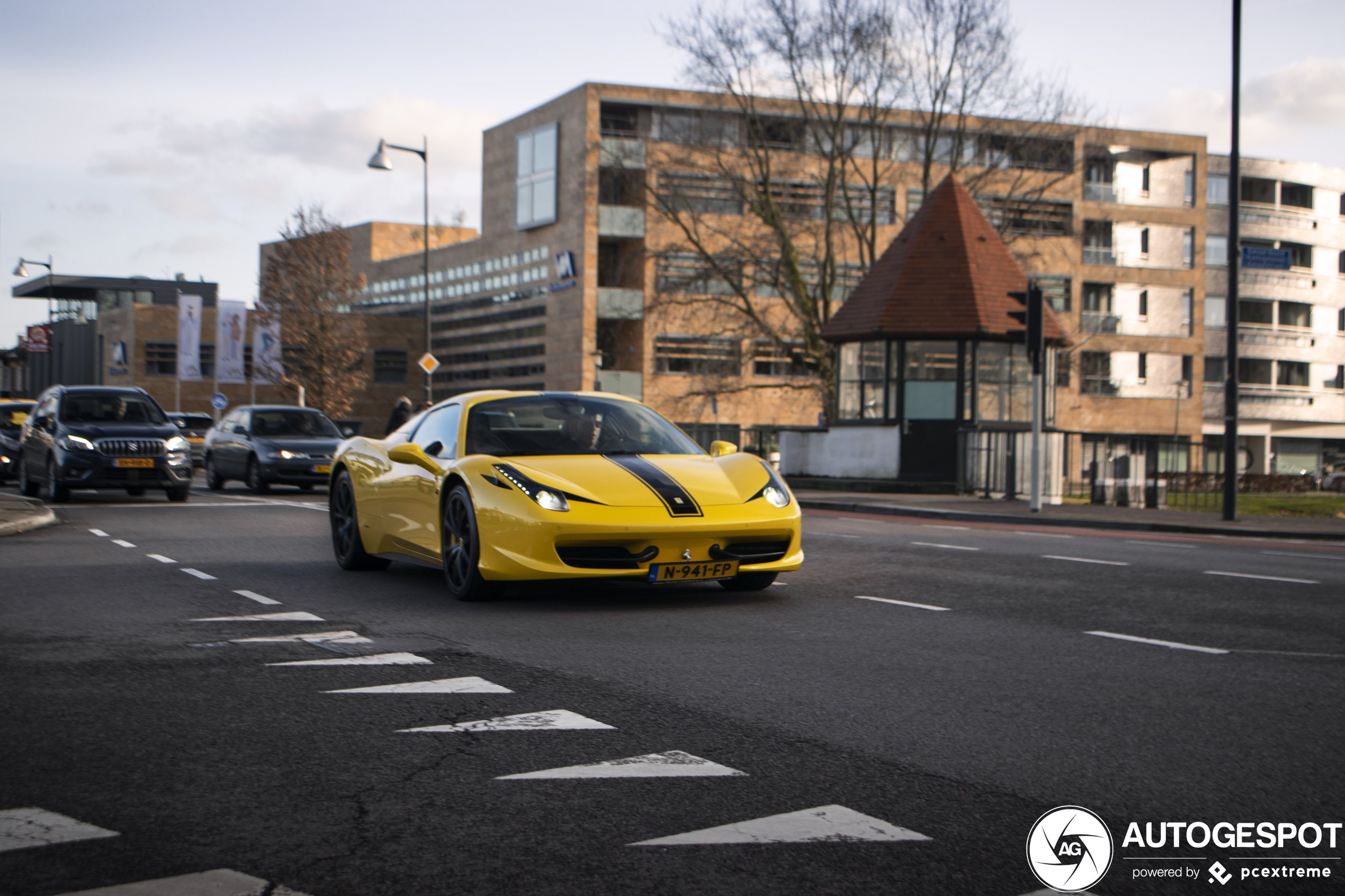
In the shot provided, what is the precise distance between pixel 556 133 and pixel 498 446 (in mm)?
62339

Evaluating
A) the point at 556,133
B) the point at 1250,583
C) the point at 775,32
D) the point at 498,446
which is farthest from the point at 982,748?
the point at 556,133

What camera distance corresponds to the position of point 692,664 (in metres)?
6.36

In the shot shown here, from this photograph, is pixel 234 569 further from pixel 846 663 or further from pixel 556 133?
pixel 556 133

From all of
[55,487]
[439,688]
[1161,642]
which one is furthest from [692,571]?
[55,487]

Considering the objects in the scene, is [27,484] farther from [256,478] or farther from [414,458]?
[414,458]

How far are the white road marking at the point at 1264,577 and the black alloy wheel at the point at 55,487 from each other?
1562cm

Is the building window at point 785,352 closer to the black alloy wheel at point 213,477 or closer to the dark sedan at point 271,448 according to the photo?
the dark sedan at point 271,448

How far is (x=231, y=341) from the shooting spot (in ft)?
213

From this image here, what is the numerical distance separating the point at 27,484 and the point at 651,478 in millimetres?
16260

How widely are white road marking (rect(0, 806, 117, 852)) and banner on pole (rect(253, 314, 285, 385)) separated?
6426 cm

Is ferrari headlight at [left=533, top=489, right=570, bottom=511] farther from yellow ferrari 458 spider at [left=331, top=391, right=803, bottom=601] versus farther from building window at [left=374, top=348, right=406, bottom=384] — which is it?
building window at [left=374, top=348, right=406, bottom=384]

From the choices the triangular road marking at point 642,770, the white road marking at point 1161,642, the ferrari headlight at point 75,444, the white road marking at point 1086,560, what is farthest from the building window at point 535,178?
the triangular road marking at point 642,770

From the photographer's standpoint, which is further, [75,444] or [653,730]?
[75,444]

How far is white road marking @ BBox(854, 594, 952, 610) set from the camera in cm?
864
